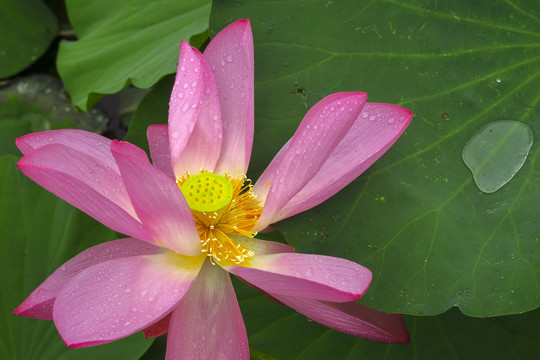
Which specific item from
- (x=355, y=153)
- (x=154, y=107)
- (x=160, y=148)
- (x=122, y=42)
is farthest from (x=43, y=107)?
(x=355, y=153)

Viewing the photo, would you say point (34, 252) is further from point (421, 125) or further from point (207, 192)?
point (421, 125)

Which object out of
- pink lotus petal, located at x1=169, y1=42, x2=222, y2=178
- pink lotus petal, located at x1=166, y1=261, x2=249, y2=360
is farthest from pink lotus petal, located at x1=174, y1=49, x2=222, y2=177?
pink lotus petal, located at x1=166, y1=261, x2=249, y2=360

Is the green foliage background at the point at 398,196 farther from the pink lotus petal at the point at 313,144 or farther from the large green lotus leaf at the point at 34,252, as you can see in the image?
the pink lotus petal at the point at 313,144

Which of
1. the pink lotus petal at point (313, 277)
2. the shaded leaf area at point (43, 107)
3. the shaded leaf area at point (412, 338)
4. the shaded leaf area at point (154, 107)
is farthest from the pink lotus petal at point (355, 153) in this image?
the shaded leaf area at point (43, 107)

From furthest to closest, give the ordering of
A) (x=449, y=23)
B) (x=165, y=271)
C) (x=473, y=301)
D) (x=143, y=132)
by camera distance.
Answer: (x=143, y=132) < (x=449, y=23) < (x=473, y=301) < (x=165, y=271)

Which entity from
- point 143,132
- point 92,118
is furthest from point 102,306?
point 92,118

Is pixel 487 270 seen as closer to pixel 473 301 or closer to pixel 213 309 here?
pixel 473 301
